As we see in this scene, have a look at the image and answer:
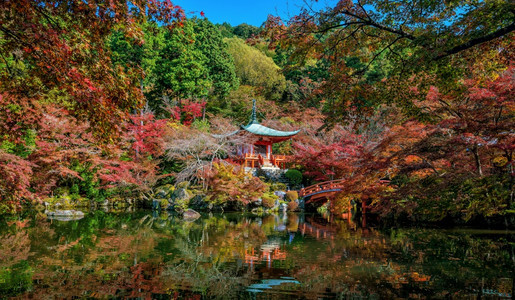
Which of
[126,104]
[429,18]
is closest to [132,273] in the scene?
[126,104]

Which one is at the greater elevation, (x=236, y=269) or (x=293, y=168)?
(x=293, y=168)

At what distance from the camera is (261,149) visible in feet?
67.4

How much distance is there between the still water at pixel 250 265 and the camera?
374 centimetres

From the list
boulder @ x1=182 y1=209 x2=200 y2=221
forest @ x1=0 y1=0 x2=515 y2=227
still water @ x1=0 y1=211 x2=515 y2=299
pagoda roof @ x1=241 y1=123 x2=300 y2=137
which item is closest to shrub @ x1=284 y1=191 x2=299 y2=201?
forest @ x1=0 y1=0 x2=515 y2=227

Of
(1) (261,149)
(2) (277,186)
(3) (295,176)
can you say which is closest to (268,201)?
(2) (277,186)

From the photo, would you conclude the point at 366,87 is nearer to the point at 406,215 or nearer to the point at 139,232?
the point at 139,232

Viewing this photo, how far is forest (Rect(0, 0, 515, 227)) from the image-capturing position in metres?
3.35

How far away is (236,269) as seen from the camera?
4.82 metres

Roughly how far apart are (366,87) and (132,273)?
13.1ft

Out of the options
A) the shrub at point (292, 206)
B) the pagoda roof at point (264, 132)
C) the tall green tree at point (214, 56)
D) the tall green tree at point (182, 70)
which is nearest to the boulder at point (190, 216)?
the shrub at point (292, 206)

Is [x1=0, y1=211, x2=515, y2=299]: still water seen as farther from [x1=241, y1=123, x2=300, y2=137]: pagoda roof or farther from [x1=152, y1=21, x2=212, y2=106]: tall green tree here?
[x1=152, y1=21, x2=212, y2=106]: tall green tree

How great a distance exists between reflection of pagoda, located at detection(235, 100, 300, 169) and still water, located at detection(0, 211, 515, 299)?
11196mm

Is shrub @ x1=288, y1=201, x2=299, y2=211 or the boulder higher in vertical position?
shrub @ x1=288, y1=201, x2=299, y2=211

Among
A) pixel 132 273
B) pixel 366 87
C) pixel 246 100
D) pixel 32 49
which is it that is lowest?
pixel 132 273
